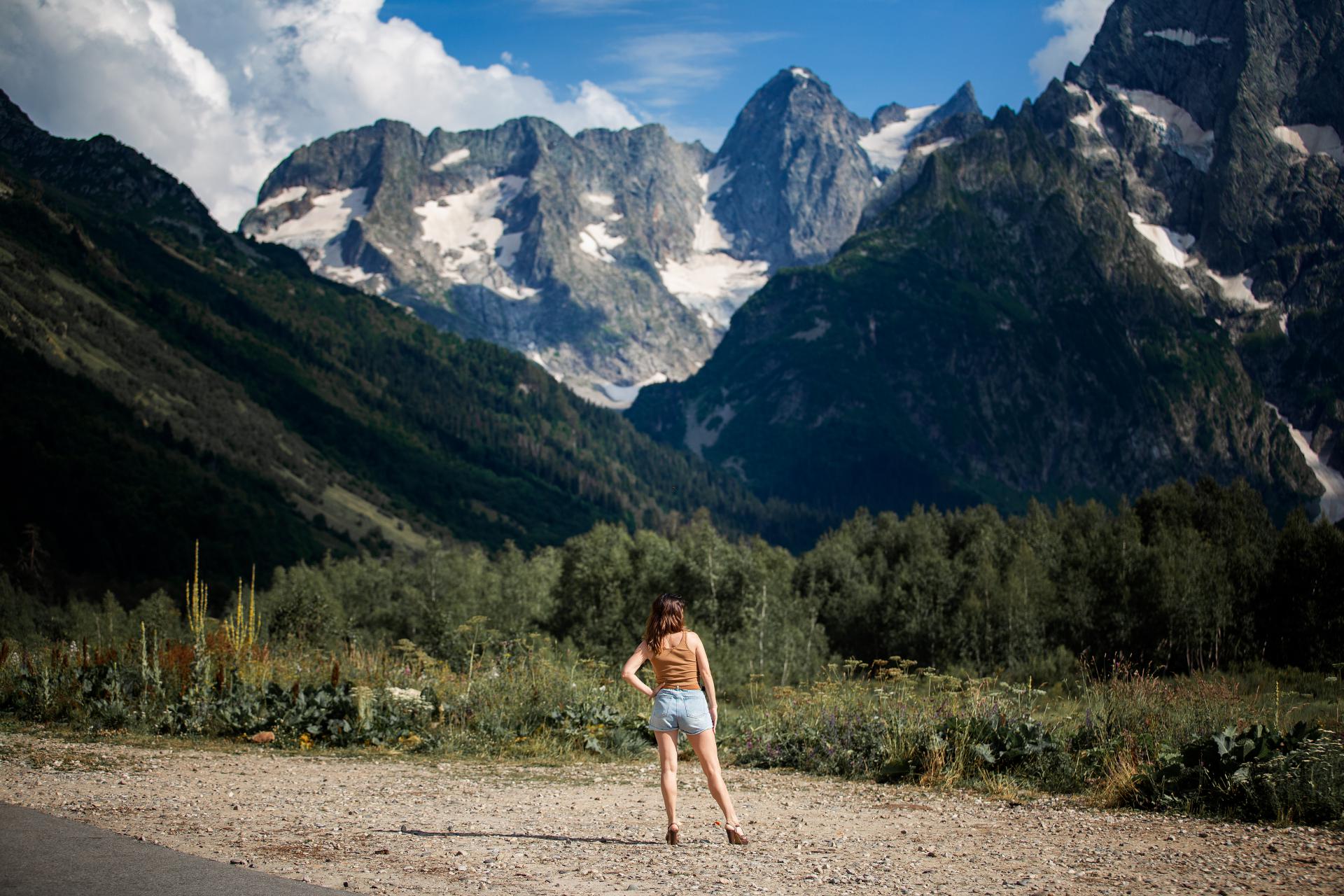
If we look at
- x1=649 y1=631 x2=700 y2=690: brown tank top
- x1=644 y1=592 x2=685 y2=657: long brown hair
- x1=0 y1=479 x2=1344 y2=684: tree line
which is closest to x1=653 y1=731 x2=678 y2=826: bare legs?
x1=649 y1=631 x2=700 y2=690: brown tank top

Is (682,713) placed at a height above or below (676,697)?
below

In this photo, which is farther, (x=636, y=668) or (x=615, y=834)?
(x=615, y=834)

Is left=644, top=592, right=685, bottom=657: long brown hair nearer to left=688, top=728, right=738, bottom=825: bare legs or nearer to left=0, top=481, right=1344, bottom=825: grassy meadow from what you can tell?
left=688, top=728, right=738, bottom=825: bare legs

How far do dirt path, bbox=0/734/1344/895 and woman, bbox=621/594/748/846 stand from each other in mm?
662

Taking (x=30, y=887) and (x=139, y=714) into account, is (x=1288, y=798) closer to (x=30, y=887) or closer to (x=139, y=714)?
(x=30, y=887)

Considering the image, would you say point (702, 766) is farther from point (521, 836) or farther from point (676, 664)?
point (521, 836)

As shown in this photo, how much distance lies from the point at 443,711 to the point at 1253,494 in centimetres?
12386

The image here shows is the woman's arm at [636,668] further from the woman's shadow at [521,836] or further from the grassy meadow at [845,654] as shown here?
the grassy meadow at [845,654]

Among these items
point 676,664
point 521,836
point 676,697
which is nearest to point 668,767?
point 676,697

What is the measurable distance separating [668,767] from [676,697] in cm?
85

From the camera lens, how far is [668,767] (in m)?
12.7

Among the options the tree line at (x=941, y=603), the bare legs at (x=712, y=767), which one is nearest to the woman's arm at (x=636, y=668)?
the bare legs at (x=712, y=767)

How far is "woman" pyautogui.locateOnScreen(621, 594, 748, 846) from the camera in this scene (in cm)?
1260

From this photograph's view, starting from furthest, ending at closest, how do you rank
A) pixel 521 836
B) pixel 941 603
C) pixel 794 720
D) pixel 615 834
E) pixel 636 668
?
pixel 941 603, pixel 794 720, pixel 615 834, pixel 636 668, pixel 521 836
